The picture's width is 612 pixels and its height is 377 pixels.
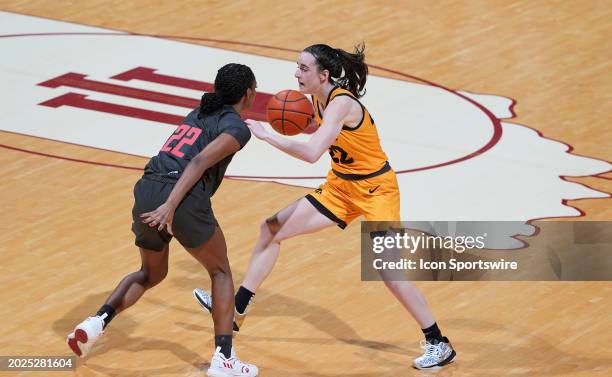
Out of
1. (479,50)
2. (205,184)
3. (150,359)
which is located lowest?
(150,359)

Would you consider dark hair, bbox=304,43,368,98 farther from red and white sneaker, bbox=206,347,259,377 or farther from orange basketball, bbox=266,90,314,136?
red and white sneaker, bbox=206,347,259,377

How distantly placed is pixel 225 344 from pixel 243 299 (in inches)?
26.4

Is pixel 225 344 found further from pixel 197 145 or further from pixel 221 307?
pixel 197 145

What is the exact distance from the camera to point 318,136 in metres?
8.00

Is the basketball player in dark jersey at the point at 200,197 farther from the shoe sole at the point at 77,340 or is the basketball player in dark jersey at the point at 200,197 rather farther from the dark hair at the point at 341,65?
the dark hair at the point at 341,65

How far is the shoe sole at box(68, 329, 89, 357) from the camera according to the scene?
314 inches

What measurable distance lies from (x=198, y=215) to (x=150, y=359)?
1137 mm

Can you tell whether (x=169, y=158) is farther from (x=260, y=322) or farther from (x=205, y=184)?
(x=260, y=322)

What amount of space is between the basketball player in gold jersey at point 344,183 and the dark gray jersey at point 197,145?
0.53 metres

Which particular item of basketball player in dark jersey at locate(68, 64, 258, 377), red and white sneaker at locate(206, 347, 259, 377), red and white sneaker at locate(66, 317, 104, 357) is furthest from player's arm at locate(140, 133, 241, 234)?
red and white sneaker at locate(206, 347, 259, 377)

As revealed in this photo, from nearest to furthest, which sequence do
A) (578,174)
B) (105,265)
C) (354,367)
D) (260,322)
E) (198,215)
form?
1. (198,215)
2. (354,367)
3. (260,322)
4. (105,265)
5. (578,174)

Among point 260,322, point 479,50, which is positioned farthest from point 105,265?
point 479,50

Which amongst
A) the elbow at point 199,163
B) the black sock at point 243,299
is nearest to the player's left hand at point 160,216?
the elbow at point 199,163

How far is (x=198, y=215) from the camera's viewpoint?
309 inches
